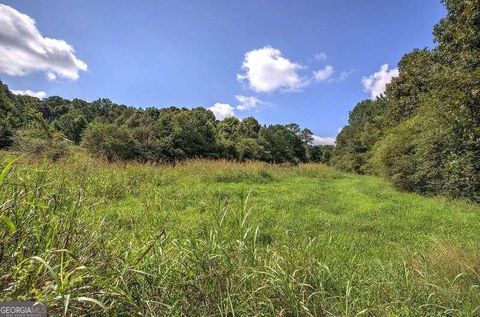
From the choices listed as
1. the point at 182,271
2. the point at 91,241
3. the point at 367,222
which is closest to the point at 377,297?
the point at 182,271

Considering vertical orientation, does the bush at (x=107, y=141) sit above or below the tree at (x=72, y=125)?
below

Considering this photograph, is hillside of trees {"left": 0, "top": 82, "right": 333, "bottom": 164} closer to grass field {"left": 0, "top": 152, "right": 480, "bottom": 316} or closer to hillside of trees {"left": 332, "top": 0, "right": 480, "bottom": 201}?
grass field {"left": 0, "top": 152, "right": 480, "bottom": 316}

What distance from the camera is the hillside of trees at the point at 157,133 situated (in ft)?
90.5

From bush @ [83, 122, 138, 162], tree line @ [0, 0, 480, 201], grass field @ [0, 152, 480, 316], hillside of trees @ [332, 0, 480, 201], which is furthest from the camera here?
bush @ [83, 122, 138, 162]

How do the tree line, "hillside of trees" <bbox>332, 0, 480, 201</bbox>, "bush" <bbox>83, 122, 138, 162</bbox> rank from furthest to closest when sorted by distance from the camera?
"bush" <bbox>83, 122, 138, 162</bbox>, the tree line, "hillside of trees" <bbox>332, 0, 480, 201</bbox>

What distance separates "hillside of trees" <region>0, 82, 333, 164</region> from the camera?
90.5 feet

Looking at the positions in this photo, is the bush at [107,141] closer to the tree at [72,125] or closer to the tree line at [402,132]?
the tree line at [402,132]

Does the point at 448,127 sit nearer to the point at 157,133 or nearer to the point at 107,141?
the point at 107,141

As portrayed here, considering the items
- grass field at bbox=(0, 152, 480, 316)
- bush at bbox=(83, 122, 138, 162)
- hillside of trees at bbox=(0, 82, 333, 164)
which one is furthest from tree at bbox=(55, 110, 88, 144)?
grass field at bbox=(0, 152, 480, 316)

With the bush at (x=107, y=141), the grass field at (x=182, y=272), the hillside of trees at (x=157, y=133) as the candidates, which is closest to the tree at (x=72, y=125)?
the hillside of trees at (x=157, y=133)

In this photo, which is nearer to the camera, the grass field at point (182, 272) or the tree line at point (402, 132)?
the grass field at point (182, 272)

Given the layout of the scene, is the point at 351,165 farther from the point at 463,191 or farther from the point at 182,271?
the point at 182,271

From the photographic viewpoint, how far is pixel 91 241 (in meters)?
2.09

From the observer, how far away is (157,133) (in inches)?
1443
